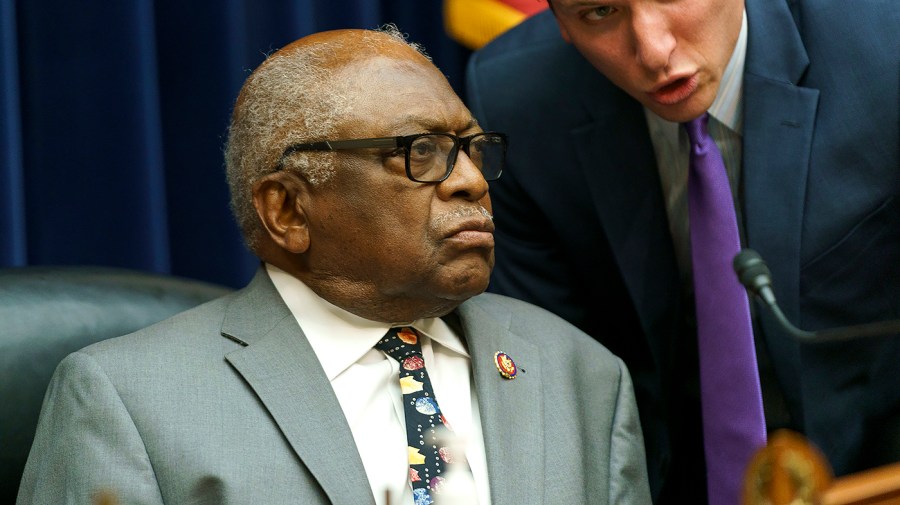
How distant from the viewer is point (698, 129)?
2.27 meters

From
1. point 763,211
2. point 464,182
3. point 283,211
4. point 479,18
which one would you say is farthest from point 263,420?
point 479,18

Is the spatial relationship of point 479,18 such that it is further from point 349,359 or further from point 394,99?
point 349,359

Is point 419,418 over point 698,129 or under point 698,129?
under

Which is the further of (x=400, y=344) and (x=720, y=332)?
(x=720, y=332)

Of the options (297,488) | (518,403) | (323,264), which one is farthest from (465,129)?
(297,488)

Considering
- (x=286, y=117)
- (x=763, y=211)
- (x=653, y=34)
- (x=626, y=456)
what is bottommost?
(x=626, y=456)

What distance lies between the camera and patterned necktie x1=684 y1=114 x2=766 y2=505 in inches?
87.9

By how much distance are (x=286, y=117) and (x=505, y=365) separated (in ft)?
1.80

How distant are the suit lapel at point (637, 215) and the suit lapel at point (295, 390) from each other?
0.79 m

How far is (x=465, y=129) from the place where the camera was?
2.03 meters

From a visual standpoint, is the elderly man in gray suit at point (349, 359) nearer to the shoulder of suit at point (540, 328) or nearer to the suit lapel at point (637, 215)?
the shoulder of suit at point (540, 328)

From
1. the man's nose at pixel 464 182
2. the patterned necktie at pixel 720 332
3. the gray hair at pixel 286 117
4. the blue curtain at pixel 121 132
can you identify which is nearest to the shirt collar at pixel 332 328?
the gray hair at pixel 286 117

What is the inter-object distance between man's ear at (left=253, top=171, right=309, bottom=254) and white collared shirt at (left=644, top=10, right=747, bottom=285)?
821mm

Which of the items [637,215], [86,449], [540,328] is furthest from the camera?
[637,215]
